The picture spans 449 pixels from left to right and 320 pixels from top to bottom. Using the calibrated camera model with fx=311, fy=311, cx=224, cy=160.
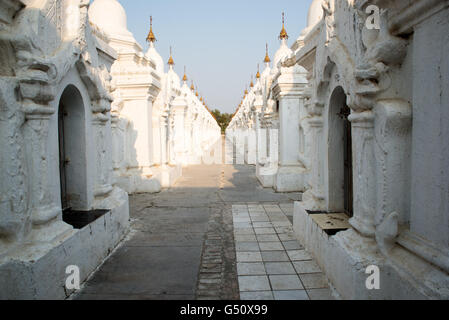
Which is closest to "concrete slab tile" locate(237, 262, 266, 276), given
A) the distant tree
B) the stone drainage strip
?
the stone drainage strip

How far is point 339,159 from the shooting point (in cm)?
448

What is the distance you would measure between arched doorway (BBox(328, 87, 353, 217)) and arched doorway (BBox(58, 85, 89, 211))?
3.60 m

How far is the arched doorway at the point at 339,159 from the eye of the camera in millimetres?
4320

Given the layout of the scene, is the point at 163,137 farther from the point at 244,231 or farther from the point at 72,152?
the point at 72,152

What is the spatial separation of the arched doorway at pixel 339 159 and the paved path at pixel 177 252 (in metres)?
1.71

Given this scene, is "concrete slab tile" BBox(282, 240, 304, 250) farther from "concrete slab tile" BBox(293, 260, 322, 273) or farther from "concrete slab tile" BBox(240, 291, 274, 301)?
"concrete slab tile" BBox(240, 291, 274, 301)

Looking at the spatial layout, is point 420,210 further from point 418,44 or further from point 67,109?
point 67,109

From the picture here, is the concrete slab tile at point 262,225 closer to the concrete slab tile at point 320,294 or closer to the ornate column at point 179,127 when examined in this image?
the concrete slab tile at point 320,294

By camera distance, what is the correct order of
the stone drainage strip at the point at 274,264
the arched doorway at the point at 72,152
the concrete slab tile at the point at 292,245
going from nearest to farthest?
the stone drainage strip at the point at 274,264, the arched doorway at the point at 72,152, the concrete slab tile at the point at 292,245

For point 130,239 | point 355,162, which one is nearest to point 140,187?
point 130,239

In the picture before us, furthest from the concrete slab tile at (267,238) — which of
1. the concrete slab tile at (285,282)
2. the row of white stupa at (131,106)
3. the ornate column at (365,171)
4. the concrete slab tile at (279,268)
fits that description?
the row of white stupa at (131,106)

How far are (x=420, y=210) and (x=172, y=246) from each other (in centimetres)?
351

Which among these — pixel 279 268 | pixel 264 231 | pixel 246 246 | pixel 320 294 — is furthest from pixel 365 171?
pixel 264 231
